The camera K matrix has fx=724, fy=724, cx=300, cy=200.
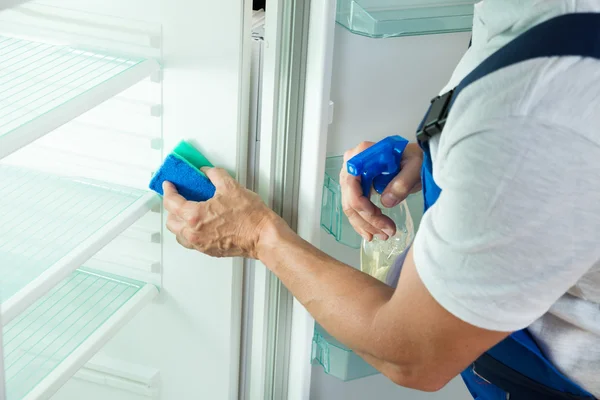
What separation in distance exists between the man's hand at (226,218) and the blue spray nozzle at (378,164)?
0.17m

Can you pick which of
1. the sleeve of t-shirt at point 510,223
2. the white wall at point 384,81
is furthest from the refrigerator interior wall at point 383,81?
the sleeve of t-shirt at point 510,223

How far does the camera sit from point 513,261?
767 millimetres

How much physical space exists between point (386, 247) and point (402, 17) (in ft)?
1.57

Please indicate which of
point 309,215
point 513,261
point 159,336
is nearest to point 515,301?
point 513,261

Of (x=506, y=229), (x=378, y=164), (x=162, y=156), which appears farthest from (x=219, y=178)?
(x=506, y=229)

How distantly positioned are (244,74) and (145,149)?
28 centimetres

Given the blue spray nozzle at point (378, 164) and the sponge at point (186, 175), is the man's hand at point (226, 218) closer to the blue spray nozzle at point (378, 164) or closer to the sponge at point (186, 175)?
the sponge at point (186, 175)

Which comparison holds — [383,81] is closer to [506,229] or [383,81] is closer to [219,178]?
[219,178]

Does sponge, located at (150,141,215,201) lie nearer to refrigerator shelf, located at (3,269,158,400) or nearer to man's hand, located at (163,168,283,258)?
man's hand, located at (163,168,283,258)

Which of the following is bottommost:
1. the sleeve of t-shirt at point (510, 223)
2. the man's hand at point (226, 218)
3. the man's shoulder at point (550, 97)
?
the man's hand at point (226, 218)

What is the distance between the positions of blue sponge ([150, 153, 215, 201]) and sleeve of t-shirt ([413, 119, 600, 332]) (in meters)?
0.59

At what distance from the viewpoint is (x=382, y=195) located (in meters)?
1.24

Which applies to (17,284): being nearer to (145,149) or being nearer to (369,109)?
(145,149)

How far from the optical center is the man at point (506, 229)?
2.34ft
